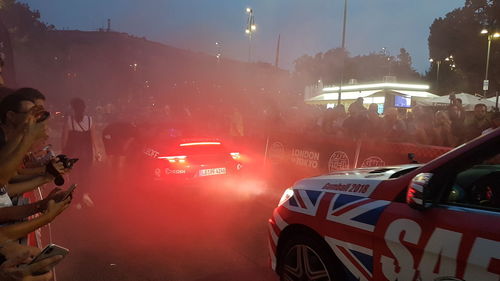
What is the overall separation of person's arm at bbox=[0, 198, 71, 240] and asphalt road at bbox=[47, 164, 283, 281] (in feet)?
7.39

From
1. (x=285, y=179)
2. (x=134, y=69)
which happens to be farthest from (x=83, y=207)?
(x=134, y=69)

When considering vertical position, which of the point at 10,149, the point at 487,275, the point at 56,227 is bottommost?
the point at 56,227

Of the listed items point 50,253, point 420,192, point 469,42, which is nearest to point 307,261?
point 420,192

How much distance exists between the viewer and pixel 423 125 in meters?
7.09

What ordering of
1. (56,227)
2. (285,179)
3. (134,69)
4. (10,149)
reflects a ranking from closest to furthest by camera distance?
(10,149)
(56,227)
(285,179)
(134,69)

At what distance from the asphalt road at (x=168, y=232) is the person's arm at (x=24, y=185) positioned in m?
1.83

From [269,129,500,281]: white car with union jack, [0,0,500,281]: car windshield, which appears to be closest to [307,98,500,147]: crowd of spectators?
[0,0,500,281]: car windshield

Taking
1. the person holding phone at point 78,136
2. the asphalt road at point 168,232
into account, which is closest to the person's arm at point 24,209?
the asphalt road at point 168,232

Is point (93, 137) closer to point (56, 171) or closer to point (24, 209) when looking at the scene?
point (56, 171)

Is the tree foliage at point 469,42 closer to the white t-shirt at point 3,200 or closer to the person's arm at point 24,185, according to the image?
the person's arm at point 24,185

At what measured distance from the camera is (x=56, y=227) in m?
5.51

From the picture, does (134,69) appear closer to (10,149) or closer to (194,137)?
(194,137)

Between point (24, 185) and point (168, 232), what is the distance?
310 centimetres

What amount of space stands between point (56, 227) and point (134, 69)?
68.0 meters
